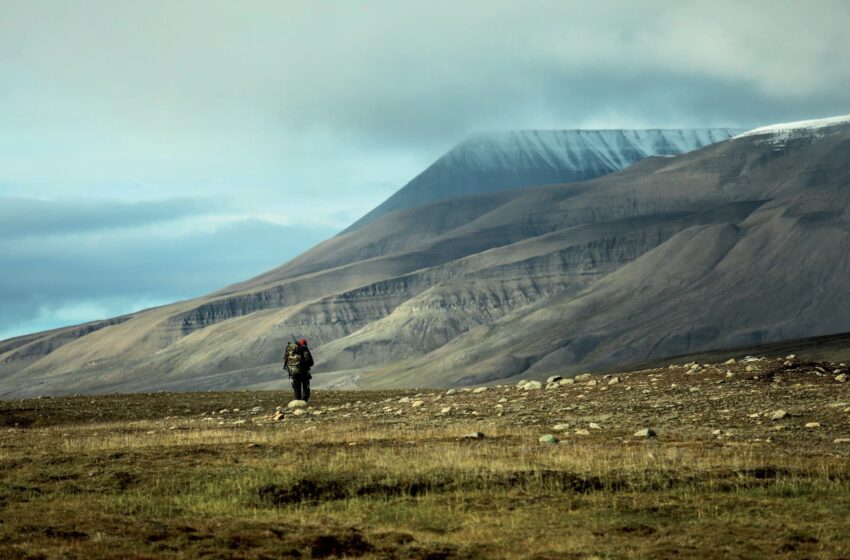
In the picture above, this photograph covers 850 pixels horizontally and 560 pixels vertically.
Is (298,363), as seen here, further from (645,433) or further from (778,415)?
(645,433)

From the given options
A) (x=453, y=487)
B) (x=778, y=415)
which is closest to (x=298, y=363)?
(x=778, y=415)

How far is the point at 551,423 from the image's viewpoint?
3183cm

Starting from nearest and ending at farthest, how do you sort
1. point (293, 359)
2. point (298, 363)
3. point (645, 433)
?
point (645, 433)
point (298, 363)
point (293, 359)

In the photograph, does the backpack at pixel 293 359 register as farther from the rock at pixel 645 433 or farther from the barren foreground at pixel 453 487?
the rock at pixel 645 433

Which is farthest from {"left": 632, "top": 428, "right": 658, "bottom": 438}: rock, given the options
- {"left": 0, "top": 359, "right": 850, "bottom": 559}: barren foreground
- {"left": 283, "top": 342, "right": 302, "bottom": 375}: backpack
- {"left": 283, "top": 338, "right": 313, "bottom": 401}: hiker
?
{"left": 283, "top": 342, "right": 302, "bottom": 375}: backpack

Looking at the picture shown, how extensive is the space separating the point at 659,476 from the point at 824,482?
2.70m

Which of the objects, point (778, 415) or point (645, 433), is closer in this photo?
point (645, 433)

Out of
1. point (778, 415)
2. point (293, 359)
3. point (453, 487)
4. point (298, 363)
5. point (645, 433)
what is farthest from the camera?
point (293, 359)

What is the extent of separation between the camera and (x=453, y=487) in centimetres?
2061

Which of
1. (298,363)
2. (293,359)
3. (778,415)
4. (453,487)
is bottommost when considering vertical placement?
(778,415)

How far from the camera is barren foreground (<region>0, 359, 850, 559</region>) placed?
16.3 meters

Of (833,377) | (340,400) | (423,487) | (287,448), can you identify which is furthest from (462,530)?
(340,400)

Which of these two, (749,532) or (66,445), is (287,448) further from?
(749,532)

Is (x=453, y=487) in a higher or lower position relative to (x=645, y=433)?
higher
